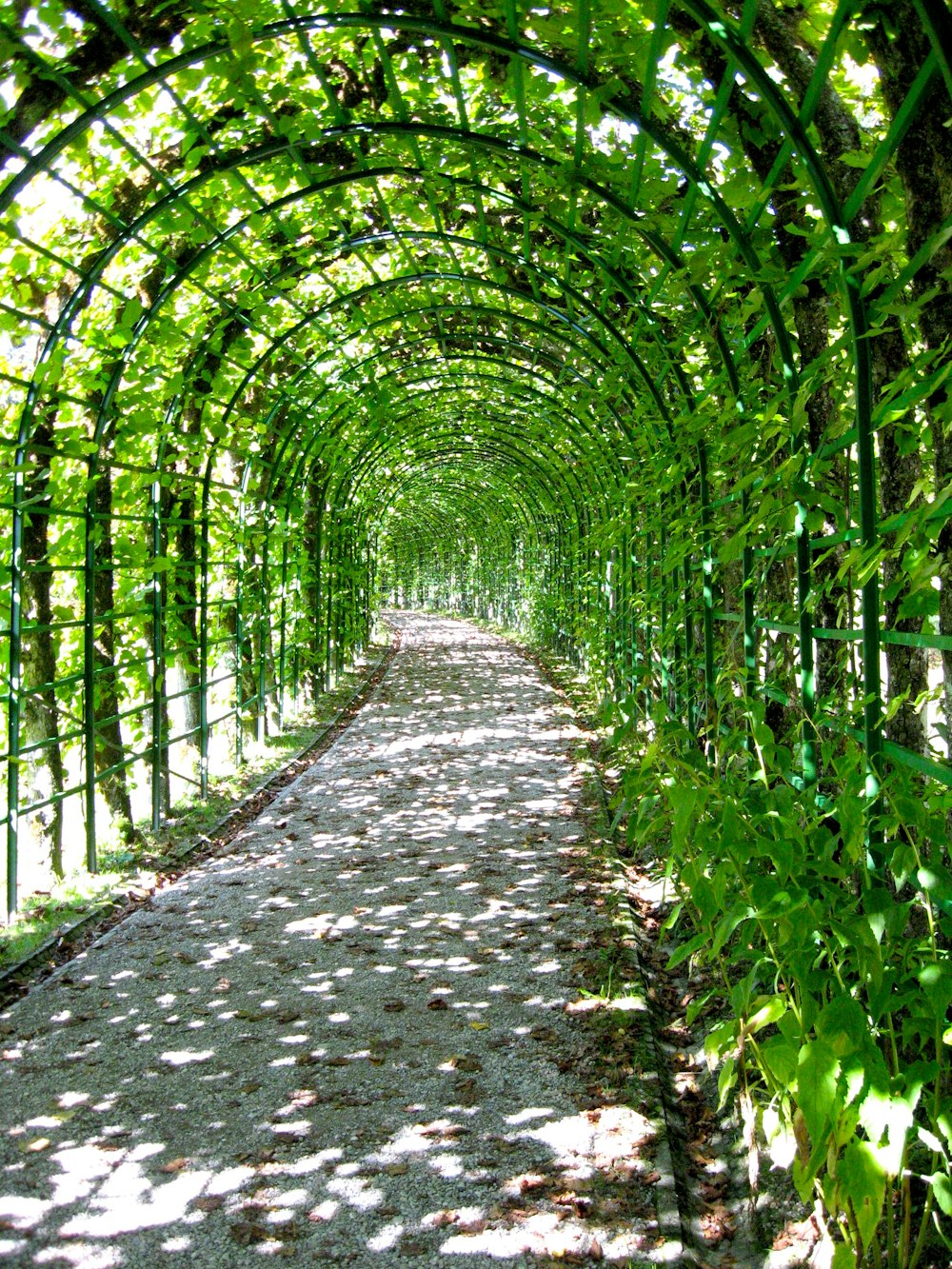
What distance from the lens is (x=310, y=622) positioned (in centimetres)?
1250

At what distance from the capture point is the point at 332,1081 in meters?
3.39

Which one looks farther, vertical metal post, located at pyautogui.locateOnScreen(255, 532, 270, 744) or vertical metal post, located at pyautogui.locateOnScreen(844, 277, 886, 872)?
vertical metal post, located at pyautogui.locateOnScreen(255, 532, 270, 744)

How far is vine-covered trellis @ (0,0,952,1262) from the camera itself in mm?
2500

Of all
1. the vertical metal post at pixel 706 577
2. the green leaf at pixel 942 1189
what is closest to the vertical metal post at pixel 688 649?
the vertical metal post at pixel 706 577

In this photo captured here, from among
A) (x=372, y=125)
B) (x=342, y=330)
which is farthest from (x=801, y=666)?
(x=342, y=330)

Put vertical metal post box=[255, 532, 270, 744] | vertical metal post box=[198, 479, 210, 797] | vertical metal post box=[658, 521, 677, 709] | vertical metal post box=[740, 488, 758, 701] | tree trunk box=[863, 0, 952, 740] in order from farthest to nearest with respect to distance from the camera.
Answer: vertical metal post box=[255, 532, 270, 744] < vertical metal post box=[198, 479, 210, 797] < vertical metal post box=[658, 521, 677, 709] < vertical metal post box=[740, 488, 758, 701] < tree trunk box=[863, 0, 952, 740]

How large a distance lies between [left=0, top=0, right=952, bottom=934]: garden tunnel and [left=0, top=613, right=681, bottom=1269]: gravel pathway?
1136 mm

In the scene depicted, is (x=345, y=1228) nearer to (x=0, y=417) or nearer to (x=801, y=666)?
(x=801, y=666)

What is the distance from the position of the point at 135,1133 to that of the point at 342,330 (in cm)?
731

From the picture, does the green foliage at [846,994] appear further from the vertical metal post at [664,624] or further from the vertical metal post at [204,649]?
the vertical metal post at [204,649]

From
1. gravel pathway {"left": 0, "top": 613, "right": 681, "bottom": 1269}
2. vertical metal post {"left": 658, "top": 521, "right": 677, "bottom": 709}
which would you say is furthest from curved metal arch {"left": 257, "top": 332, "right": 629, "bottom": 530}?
gravel pathway {"left": 0, "top": 613, "right": 681, "bottom": 1269}

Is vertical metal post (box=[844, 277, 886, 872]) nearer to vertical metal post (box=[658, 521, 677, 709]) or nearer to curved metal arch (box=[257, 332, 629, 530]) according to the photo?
vertical metal post (box=[658, 521, 677, 709])

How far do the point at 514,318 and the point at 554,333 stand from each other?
38 cm

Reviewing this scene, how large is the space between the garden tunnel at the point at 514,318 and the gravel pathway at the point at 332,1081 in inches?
44.7
